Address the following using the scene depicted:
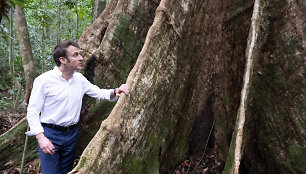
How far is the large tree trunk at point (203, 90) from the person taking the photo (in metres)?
2.44

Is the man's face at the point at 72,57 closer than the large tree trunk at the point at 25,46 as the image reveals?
Yes

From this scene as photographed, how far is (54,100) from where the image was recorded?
269 centimetres

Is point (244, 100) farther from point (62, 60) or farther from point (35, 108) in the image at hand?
point (35, 108)

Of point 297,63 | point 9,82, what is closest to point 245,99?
point 297,63

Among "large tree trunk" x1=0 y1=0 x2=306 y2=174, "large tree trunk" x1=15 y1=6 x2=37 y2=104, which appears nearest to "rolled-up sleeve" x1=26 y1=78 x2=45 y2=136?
"large tree trunk" x1=0 y1=0 x2=306 y2=174

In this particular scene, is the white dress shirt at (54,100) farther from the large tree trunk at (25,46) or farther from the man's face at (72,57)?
the large tree trunk at (25,46)

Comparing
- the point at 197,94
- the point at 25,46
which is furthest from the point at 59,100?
the point at 25,46

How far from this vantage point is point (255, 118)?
2.82 meters

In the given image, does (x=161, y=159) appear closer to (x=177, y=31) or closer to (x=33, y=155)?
(x=177, y=31)

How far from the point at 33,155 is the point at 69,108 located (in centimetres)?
166

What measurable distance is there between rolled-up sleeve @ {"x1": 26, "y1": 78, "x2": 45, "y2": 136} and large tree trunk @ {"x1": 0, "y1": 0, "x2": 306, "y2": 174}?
0.80 m

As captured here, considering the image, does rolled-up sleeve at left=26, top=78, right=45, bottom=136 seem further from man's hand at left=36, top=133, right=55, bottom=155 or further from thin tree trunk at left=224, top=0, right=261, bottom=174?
thin tree trunk at left=224, top=0, right=261, bottom=174

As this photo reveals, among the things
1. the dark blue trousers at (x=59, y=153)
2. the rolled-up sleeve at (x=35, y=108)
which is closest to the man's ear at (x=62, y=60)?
the rolled-up sleeve at (x=35, y=108)

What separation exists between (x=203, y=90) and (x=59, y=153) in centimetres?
196
